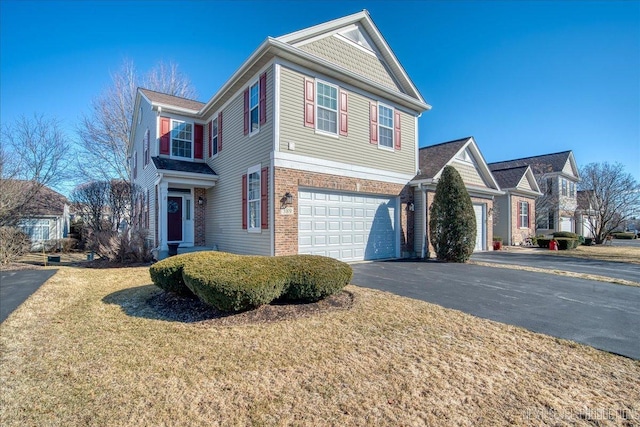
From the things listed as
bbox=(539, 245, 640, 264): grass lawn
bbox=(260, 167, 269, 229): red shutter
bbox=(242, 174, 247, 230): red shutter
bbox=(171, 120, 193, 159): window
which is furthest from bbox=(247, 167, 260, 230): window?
bbox=(539, 245, 640, 264): grass lawn

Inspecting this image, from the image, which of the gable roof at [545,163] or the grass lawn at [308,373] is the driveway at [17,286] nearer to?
the grass lawn at [308,373]

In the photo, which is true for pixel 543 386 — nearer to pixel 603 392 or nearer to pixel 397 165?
pixel 603 392

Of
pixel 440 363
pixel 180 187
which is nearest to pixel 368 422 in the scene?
pixel 440 363

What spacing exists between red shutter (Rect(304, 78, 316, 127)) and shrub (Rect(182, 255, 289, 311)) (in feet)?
18.9

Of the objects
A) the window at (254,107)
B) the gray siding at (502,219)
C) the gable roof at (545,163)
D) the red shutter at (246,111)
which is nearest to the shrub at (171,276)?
the window at (254,107)

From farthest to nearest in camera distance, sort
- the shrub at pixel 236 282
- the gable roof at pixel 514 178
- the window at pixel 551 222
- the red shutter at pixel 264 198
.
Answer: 1. the window at pixel 551 222
2. the gable roof at pixel 514 178
3. the red shutter at pixel 264 198
4. the shrub at pixel 236 282

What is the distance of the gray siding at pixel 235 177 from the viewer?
9.48 m

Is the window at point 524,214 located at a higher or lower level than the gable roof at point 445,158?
lower

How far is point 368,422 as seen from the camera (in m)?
2.53

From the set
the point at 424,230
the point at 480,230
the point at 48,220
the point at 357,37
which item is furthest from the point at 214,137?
the point at 48,220

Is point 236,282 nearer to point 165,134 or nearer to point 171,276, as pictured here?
point 171,276

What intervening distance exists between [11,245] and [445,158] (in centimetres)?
1682

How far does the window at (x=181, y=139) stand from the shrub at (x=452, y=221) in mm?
10950

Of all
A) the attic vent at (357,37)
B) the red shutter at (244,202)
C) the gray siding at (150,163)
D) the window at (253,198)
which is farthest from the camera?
the gray siding at (150,163)
